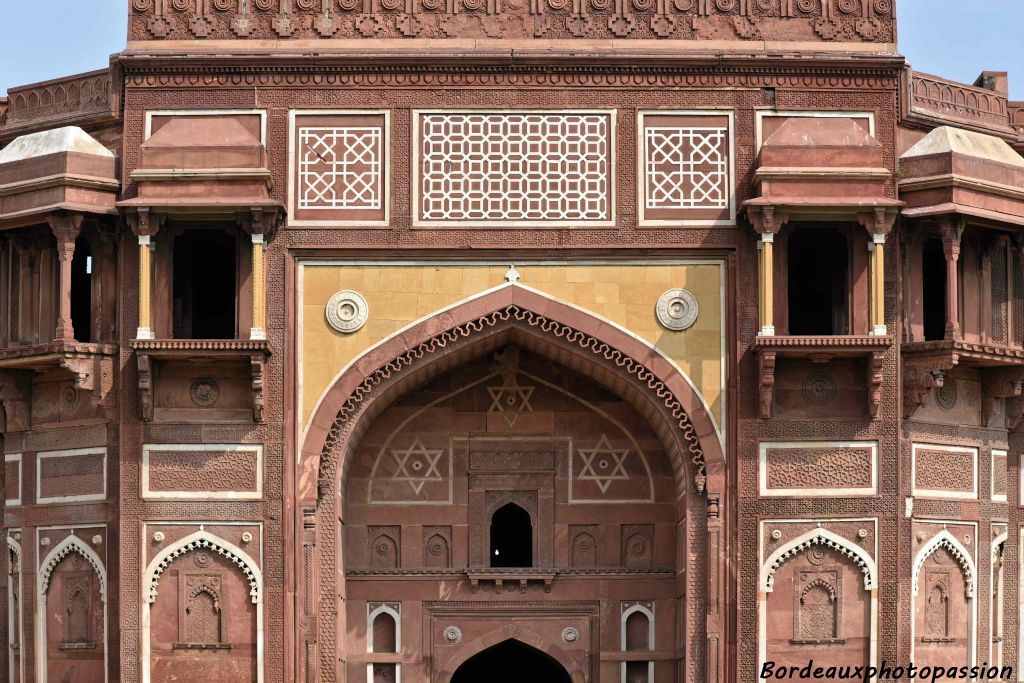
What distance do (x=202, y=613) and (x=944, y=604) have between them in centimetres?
638

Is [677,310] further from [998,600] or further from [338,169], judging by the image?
[998,600]

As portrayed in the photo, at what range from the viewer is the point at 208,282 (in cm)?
2164

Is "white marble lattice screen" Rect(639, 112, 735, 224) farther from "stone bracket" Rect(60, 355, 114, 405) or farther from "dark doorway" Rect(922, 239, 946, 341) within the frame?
"stone bracket" Rect(60, 355, 114, 405)

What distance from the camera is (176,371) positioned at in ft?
66.8

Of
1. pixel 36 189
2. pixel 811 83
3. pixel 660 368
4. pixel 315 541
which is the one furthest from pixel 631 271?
pixel 36 189

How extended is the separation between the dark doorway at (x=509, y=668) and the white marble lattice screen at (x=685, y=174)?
17.1ft

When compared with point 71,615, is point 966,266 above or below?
above

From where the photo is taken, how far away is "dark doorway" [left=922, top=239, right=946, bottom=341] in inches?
847

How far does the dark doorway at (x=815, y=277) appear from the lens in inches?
828

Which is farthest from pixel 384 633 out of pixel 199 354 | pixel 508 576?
pixel 199 354

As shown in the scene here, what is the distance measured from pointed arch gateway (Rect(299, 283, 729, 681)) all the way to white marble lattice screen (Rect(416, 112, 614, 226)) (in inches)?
29.3

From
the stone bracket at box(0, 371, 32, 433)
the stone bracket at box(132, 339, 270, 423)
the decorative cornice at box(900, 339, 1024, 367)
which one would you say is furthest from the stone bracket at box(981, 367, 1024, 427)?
the stone bracket at box(0, 371, 32, 433)

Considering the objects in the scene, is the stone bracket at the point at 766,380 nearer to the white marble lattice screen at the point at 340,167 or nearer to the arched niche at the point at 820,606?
the arched niche at the point at 820,606

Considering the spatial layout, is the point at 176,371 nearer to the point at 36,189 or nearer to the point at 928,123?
the point at 36,189
